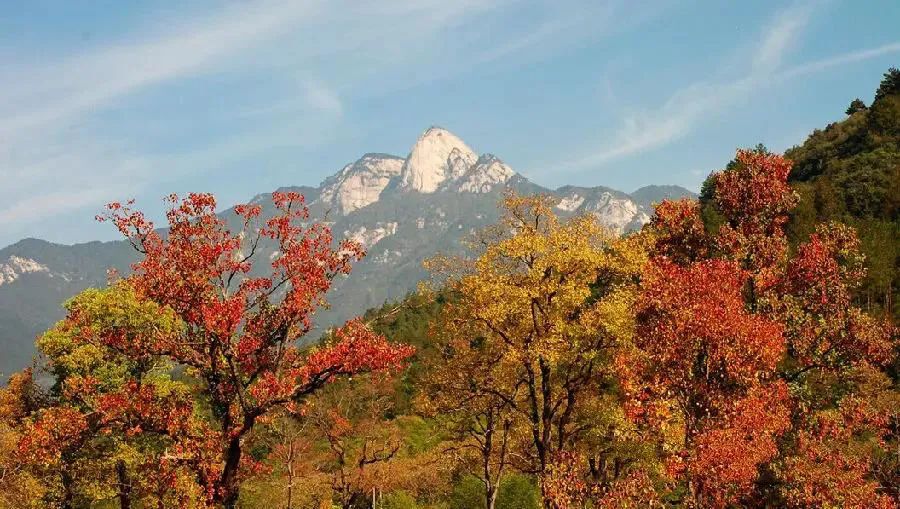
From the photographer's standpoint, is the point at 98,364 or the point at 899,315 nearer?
the point at 98,364

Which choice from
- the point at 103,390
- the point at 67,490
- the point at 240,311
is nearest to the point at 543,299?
the point at 240,311

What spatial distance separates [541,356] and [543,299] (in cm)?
280

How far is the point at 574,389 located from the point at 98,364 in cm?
2890

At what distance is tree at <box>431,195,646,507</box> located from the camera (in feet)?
96.4

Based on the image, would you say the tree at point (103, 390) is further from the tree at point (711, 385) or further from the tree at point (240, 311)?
the tree at point (711, 385)

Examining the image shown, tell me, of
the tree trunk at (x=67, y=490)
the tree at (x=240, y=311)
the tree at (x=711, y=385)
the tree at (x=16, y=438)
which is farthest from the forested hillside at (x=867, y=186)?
the tree at (x=16, y=438)

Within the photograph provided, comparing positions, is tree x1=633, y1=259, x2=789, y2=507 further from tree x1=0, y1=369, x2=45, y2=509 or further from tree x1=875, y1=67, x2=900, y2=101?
tree x1=875, y1=67, x2=900, y2=101

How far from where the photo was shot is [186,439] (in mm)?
20547

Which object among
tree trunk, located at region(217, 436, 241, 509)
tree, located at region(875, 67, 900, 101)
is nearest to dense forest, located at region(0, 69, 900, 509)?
tree trunk, located at region(217, 436, 241, 509)

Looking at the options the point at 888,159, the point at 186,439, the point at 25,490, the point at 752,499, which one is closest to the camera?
the point at 186,439

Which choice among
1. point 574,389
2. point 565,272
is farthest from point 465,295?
point 574,389

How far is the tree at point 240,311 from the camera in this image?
18891 millimetres

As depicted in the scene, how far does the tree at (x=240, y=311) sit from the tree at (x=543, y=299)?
10229 millimetres

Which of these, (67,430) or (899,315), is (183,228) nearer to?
(67,430)
